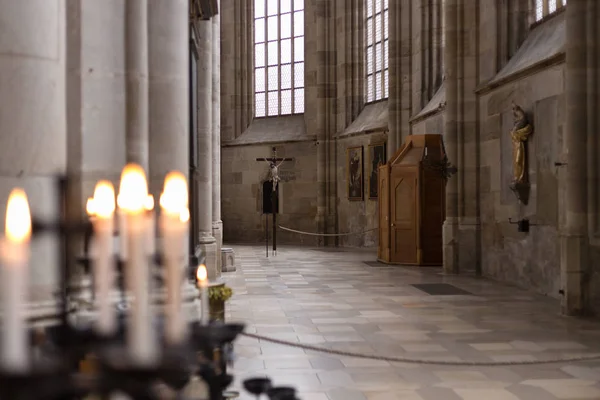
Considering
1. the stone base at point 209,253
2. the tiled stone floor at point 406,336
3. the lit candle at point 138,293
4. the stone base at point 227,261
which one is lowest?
the tiled stone floor at point 406,336

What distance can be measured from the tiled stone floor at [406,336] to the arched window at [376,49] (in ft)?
35.5

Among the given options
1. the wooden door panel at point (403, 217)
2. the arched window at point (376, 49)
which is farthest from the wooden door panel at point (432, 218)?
the arched window at point (376, 49)

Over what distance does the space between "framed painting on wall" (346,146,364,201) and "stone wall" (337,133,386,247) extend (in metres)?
0.12

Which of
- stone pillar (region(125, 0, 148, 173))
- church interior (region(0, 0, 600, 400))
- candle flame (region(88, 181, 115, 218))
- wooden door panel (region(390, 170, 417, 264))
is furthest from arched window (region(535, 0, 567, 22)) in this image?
candle flame (region(88, 181, 115, 218))

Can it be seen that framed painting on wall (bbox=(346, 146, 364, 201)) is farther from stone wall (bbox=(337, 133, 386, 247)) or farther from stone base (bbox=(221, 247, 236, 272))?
stone base (bbox=(221, 247, 236, 272))

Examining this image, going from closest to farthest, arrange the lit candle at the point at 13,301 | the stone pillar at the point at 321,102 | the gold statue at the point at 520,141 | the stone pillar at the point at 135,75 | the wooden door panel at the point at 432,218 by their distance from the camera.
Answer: the lit candle at the point at 13,301
the stone pillar at the point at 135,75
the gold statue at the point at 520,141
the wooden door panel at the point at 432,218
the stone pillar at the point at 321,102

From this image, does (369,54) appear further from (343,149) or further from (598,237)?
(598,237)

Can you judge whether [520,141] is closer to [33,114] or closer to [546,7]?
[546,7]

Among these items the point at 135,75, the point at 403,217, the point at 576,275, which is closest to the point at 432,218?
the point at 403,217

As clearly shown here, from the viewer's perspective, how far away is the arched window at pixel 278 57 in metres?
28.1

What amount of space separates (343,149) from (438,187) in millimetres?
8569

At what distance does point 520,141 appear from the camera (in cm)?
1297

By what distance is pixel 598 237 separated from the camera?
9797 millimetres

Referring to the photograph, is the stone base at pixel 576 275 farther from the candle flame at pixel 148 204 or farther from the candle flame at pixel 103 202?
the candle flame at pixel 103 202
